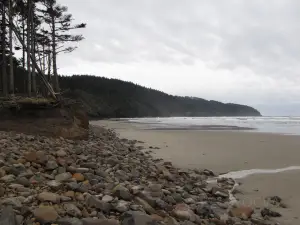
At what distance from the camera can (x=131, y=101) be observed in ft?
412

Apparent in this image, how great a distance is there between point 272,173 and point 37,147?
5877 mm

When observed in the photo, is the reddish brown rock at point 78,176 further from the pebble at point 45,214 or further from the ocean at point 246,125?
the ocean at point 246,125

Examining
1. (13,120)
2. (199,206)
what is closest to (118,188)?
(199,206)

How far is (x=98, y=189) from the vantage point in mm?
4238

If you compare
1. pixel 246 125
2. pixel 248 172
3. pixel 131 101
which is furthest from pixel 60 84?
pixel 248 172

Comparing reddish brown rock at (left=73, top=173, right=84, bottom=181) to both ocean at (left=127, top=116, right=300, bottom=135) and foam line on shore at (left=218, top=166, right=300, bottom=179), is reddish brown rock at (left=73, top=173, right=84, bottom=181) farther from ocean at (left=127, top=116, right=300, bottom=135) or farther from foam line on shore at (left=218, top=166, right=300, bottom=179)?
ocean at (left=127, top=116, right=300, bottom=135)

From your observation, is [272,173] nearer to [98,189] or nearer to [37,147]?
[98,189]

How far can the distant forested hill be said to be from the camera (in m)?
99.8

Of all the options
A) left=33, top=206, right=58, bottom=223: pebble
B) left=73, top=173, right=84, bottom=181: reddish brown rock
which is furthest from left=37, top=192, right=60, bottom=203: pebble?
left=73, top=173, right=84, bottom=181: reddish brown rock

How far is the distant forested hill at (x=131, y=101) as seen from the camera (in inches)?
3927

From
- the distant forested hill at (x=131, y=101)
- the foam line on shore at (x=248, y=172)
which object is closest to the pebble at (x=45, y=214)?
the foam line on shore at (x=248, y=172)

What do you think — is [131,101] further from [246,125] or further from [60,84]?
[246,125]

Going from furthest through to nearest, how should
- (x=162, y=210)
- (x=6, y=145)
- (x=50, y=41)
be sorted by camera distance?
(x=50, y=41) < (x=6, y=145) < (x=162, y=210)

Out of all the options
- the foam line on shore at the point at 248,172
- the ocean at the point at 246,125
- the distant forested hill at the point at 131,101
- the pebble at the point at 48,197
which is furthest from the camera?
the distant forested hill at the point at 131,101
